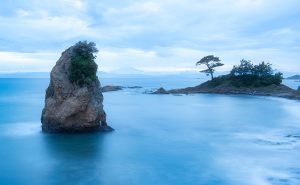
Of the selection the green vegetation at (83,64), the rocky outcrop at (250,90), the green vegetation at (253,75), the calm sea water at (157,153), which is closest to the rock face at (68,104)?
the green vegetation at (83,64)

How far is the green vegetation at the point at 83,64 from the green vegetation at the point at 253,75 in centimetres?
4823

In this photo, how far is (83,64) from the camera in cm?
2662

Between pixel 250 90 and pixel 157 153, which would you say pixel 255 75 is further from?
pixel 157 153

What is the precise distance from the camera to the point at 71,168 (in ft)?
65.5

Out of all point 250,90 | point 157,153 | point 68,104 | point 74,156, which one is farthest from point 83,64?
point 250,90

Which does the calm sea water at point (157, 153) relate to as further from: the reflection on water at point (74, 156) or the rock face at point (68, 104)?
the rock face at point (68, 104)

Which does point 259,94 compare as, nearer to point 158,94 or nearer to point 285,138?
point 158,94

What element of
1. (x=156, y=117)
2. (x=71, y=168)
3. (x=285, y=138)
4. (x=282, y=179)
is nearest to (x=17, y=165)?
(x=71, y=168)

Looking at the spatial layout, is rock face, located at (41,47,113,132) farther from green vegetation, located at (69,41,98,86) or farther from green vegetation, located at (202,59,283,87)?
green vegetation, located at (202,59,283,87)

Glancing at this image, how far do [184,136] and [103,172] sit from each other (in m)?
11.1

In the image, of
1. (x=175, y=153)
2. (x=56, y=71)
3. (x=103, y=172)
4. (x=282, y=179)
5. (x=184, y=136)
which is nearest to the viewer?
(x=282, y=179)

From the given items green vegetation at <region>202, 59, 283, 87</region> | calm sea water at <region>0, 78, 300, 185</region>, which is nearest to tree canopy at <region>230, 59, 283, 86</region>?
green vegetation at <region>202, 59, 283, 87</region>

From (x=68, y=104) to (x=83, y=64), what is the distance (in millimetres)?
2759

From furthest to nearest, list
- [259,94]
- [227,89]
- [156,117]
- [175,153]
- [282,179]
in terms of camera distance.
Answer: [227,89] < [259,94] < [156,117] < [175,153] < [282,179]
